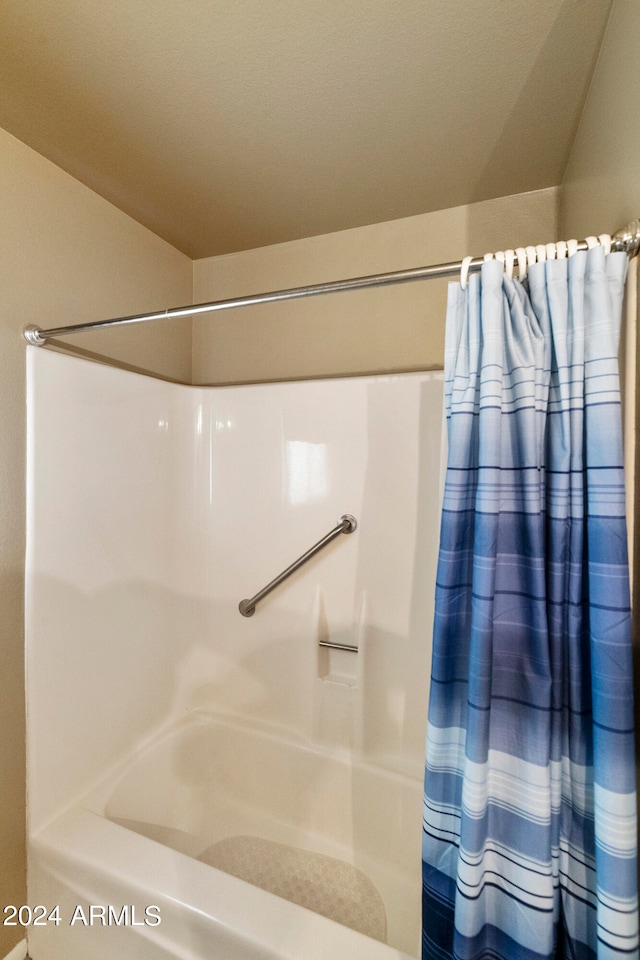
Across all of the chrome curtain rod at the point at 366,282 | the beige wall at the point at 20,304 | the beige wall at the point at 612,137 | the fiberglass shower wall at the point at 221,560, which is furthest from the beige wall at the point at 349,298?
the chrome curtain rod at the point at 366,282

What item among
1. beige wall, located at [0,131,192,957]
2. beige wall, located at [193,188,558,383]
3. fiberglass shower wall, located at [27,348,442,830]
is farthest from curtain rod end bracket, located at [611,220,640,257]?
beige wall, located at [0,131,192,957]

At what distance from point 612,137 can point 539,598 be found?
0.95m

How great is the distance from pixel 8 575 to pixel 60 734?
489 mm

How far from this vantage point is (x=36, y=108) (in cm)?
119

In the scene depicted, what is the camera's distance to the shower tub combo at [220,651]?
4.03 feet

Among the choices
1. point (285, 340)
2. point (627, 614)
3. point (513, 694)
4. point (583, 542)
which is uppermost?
point (285, 340)

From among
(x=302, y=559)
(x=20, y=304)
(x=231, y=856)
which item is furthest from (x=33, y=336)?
(x=231, y=856)

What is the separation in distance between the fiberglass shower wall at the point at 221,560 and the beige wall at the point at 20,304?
0.10 m

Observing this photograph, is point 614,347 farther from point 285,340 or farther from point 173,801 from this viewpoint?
point 173,801

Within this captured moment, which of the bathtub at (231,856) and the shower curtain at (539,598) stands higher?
the shower curtain at (539,598)

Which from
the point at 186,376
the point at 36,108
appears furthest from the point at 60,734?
the point at 36,108

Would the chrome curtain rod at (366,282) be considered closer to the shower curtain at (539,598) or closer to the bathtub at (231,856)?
the shower curtain at (539,598)

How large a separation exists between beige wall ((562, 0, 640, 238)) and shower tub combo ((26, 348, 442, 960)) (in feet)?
2.14

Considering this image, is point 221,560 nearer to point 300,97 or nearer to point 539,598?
point 539,598
